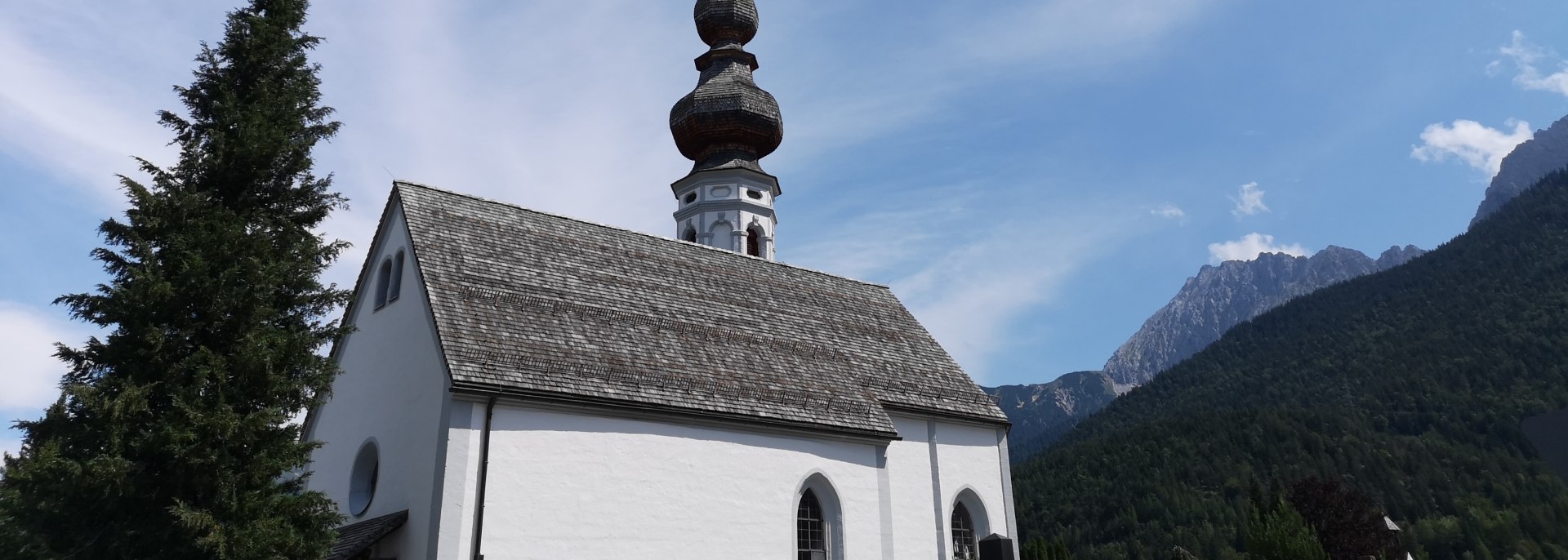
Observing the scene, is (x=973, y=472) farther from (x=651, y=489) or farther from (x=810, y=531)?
(x=651, y=489)

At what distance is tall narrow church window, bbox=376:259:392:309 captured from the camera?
1923 cm

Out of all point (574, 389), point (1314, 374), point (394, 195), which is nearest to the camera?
point (574, 389)

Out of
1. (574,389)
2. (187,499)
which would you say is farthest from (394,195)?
(187,499)

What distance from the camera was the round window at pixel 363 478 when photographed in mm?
17641

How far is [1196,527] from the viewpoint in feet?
337

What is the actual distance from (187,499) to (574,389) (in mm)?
5801

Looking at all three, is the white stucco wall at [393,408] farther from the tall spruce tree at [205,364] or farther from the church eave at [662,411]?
the tall spruce tree at [205,364]

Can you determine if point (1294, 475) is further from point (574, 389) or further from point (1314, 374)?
point (574, 389)

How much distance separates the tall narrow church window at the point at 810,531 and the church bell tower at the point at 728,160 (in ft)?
47.4

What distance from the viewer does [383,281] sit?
63.9 ft

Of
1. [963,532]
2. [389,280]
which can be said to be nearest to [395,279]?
[389,280]

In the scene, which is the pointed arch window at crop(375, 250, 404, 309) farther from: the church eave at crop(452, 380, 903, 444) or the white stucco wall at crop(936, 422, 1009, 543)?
the white stucco wall at crop(936, 422, 1009, 543)

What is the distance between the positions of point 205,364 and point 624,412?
21.3 ft

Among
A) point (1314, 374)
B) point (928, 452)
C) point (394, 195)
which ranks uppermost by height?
point (1314, 374)
